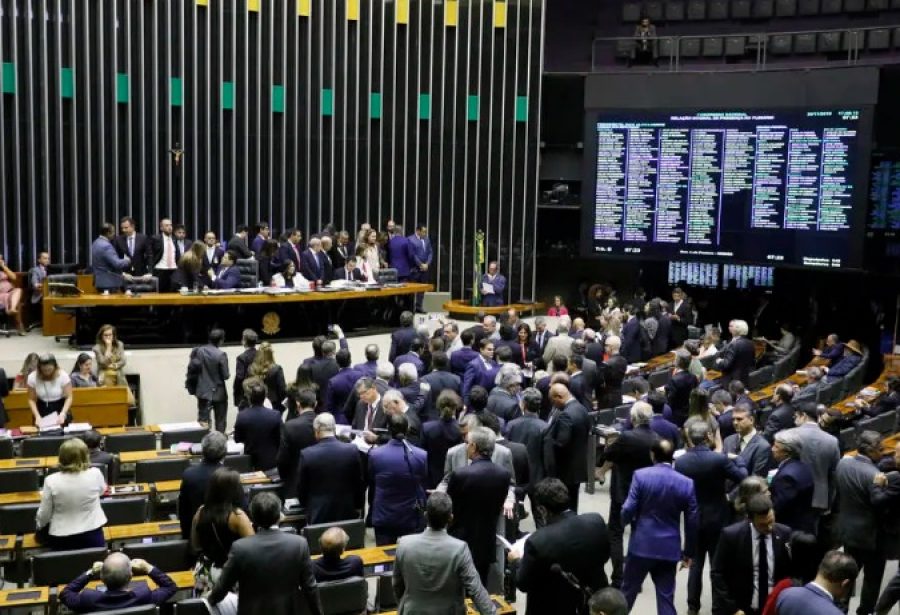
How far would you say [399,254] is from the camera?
1655 cm

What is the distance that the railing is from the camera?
16719 millimetres

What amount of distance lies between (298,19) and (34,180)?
502 centimetres

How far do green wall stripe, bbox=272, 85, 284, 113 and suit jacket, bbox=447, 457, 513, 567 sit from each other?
1278 centimetres

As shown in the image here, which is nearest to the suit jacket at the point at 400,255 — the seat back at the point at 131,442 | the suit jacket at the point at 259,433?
the seat back at the point at 131,442

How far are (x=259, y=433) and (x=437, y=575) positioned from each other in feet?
10.2

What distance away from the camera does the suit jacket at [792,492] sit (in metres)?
6.36

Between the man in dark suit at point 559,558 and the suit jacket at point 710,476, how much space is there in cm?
170

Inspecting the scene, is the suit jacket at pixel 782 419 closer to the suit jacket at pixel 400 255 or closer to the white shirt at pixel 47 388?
the white shirt at pixel 47 388

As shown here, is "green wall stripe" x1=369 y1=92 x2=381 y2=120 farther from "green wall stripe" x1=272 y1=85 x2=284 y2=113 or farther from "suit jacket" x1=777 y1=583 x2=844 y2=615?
"suit jacket" x1=777 y1=583 x2=844 y2=615

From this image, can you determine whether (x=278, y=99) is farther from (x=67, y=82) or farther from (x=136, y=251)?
(x=136, y=251)

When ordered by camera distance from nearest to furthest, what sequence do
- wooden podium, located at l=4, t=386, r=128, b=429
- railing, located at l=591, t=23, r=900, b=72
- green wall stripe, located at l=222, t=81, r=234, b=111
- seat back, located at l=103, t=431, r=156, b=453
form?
1. seat back, located at l=103, t=431, r=156, b=453
2. wooden podium, located at l=4, t=386, r=128, b=429
3. railing, located at l=591, t=23, r=900, b=72
4. green wall stripe, located at l=222, t=81, r=234, b=111

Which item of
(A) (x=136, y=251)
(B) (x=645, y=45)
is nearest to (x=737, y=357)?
(A) (x=136, y=251)

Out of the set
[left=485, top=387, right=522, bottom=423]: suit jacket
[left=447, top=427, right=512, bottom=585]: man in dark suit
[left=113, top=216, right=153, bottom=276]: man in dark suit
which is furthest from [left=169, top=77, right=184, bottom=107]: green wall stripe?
[left=447, top=427, right=512, bottom=585]: man in dark suit

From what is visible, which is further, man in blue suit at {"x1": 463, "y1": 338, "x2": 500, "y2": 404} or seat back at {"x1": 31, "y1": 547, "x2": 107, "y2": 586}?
man in blue suit at {"x1": 463, "y1": 338, "x2": 500, "y2": 404}
